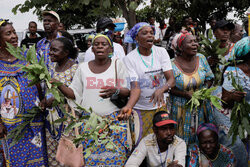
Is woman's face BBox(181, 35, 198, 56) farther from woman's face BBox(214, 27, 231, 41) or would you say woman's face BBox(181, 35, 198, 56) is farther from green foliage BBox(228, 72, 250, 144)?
woman's face BBox(214, 27, 231, 41)

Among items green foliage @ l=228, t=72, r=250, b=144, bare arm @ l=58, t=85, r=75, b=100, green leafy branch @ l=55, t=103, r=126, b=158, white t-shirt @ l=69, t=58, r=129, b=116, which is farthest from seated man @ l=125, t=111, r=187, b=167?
bare arm @ l=58, t=85, r=75, b=100

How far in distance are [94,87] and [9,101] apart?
3.95ft

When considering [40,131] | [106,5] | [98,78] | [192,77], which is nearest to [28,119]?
[40,131]

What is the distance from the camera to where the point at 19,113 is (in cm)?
416

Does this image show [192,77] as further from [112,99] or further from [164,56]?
[112,99]

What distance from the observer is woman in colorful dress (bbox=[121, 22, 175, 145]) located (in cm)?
413

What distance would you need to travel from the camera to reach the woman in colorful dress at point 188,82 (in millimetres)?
4320

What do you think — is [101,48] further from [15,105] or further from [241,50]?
[241,50]

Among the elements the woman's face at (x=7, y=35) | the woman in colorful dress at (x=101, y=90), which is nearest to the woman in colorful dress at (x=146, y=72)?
the woman in colorful dress at (x=101, y=90)

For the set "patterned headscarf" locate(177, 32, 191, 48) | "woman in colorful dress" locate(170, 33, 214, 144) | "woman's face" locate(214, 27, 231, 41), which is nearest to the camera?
"woman in colorful dress" locate(170, 33, 214, 144)

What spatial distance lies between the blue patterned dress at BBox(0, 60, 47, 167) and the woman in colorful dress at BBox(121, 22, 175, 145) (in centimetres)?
130

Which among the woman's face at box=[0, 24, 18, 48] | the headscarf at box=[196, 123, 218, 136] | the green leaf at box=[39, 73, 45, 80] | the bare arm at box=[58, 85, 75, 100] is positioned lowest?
the headscarf at box=[196, 123, 218, 136]

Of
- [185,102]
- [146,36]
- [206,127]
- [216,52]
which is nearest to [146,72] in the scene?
[146,36]

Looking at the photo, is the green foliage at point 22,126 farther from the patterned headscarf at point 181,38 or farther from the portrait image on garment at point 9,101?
the patterned headscarf at point 181,38
